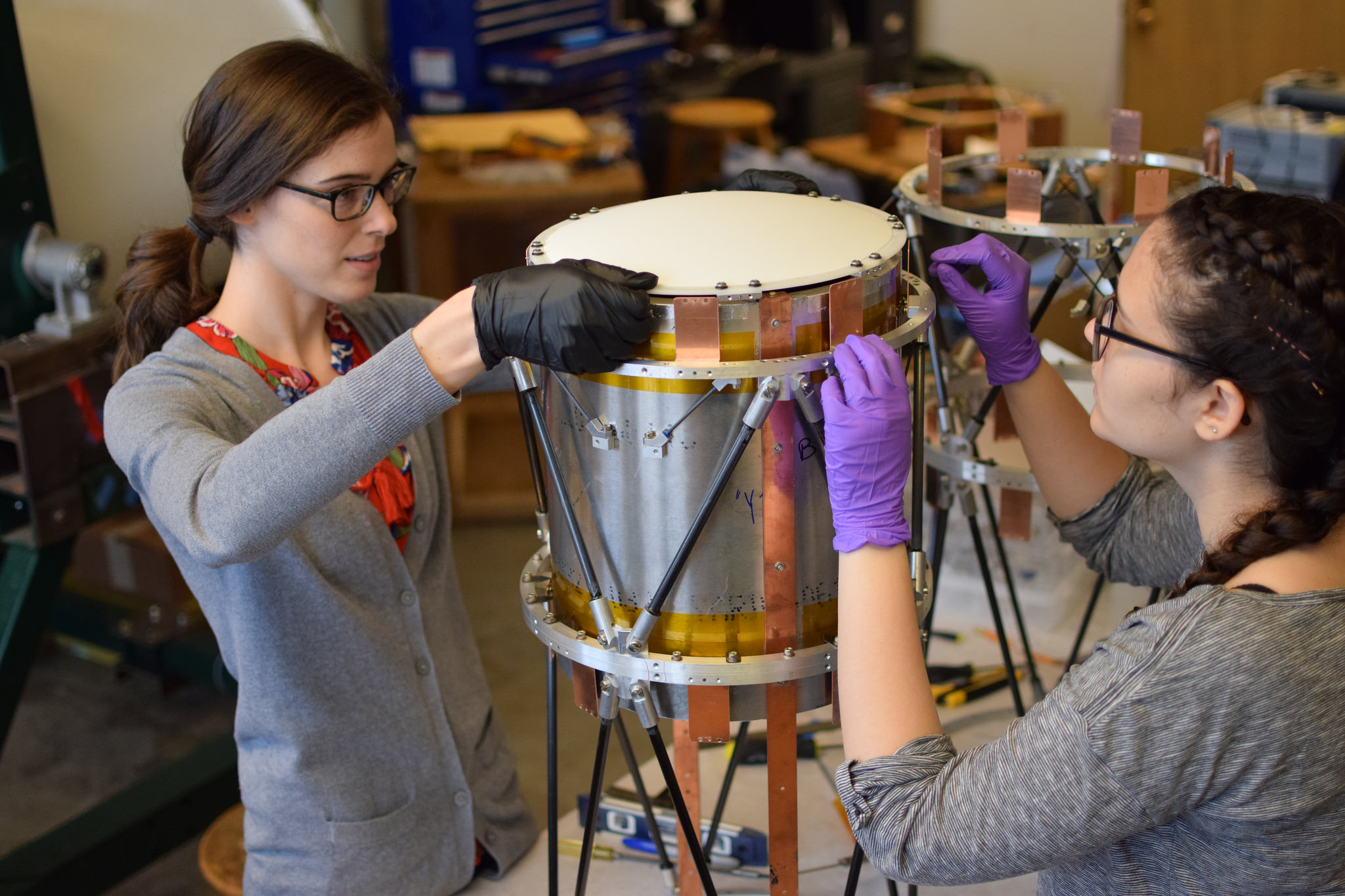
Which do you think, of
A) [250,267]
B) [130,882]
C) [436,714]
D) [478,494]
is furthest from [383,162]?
[478,494]

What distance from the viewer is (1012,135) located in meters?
1.89

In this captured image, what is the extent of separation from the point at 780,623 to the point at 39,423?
151cm

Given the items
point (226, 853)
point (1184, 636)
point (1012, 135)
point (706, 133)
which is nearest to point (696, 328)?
point (1184, 636)

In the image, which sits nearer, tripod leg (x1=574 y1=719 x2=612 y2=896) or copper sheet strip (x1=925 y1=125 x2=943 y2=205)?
tripod leg (x1=574 y1=719 x2=612 y2=896)

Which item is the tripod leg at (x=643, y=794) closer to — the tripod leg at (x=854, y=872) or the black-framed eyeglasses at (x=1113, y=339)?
the tripod leg at (x=854, y=872)

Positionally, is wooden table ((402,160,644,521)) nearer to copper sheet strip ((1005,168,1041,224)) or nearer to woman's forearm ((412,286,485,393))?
copper sheet strip ((1005,168,1041,224))

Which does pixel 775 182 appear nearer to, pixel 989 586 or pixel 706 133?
pixel 989 586

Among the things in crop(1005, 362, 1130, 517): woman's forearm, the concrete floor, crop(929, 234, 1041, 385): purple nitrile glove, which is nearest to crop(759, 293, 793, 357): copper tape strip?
crop(929, 234, 1041, 385): purple nitrile glove

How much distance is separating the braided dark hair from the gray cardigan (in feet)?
3.32

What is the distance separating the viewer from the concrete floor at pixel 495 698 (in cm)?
252

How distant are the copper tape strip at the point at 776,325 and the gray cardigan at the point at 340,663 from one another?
0.62 metres

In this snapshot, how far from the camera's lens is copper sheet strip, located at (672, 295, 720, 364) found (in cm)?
114

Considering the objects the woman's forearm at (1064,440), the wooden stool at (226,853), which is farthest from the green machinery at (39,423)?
the woman's forearm at (1064,440)

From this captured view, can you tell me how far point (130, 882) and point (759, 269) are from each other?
245 centimetres
